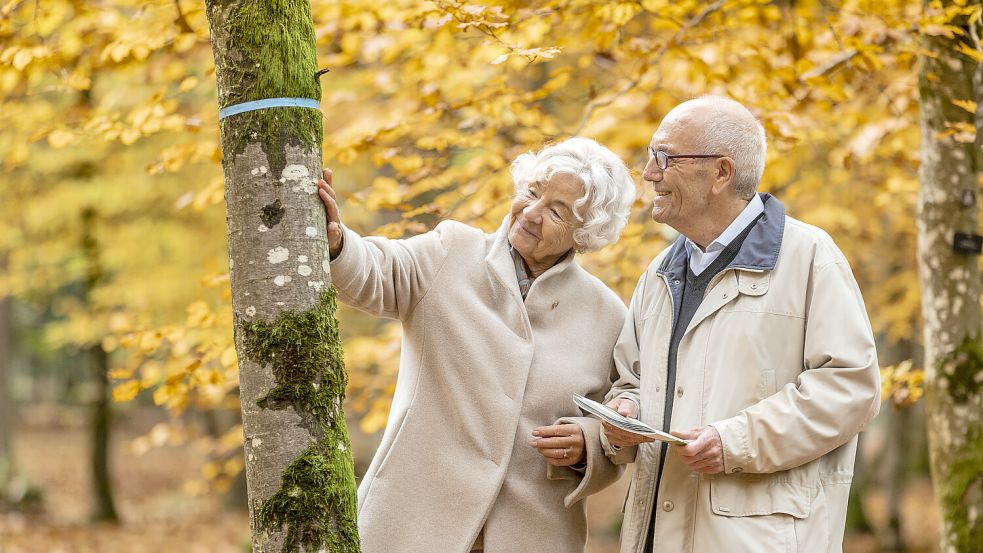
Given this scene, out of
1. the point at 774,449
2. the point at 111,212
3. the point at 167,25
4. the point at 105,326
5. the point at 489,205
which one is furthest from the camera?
the point at 105,326

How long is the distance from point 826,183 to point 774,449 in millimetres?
6424

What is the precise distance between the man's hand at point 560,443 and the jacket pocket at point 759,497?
423 mm

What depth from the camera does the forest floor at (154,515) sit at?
34.8 feet

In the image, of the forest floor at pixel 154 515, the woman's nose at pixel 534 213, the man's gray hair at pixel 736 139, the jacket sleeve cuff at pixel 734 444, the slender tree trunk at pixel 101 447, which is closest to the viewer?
the jacket sleeve cuff at pixel 734 444

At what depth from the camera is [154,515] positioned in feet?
44.8

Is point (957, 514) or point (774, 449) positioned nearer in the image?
point (774, 449)

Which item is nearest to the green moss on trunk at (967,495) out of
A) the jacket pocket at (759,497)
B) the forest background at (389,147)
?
the forest background at (389,147)

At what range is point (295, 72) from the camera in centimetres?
232

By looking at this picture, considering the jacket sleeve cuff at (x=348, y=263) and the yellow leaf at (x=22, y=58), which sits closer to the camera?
the jacket sleeve cuff at (x=348, y=263)

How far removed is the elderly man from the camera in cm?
253

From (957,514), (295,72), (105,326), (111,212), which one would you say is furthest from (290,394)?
(105,326)

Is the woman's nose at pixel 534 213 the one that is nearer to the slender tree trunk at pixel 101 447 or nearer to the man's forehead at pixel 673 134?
the man's forehead at pixel 673 134

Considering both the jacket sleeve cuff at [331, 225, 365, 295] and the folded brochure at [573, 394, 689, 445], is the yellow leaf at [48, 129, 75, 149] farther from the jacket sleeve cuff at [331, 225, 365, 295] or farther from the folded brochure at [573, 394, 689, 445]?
the folded brochure at [573, 394, 689, 445]

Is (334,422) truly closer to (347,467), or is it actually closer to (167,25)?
(347,467)
